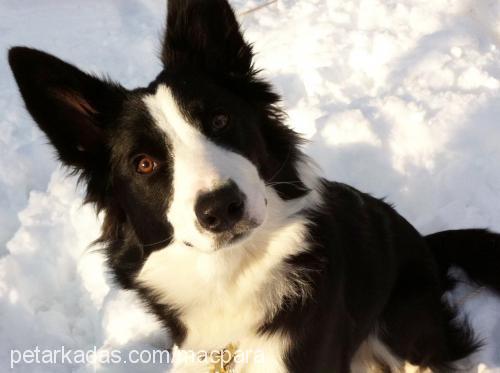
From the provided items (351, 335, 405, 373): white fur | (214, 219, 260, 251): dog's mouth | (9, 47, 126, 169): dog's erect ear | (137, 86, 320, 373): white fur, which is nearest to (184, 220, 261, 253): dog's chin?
(214, 219, 260, 251): dog's mouth

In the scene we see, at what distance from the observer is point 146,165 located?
2309 mm

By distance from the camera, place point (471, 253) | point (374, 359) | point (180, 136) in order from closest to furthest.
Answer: point (180, 136), point (471, 253), point (374, 359)

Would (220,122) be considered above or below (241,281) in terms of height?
above

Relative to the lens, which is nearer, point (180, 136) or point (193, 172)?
point (193, 172)

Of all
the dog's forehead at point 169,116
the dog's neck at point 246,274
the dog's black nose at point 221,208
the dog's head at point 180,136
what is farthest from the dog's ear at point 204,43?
the dog's black nose at point 221,208

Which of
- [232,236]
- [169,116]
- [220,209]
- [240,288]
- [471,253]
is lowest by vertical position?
[240,288]

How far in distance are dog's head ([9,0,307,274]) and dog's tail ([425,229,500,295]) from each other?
134cm

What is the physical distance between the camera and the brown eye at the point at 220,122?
2.32 m

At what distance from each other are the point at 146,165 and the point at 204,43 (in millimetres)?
710

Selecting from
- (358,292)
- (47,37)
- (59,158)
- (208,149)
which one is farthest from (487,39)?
(47,37)

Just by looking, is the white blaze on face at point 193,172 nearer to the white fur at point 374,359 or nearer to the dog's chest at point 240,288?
the dog's chest at point 240,288

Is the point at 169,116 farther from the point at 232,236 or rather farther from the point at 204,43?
the point at 232,236

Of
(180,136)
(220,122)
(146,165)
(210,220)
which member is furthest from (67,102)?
(210,220)

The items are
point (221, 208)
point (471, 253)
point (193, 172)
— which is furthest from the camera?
point (471, 253)
